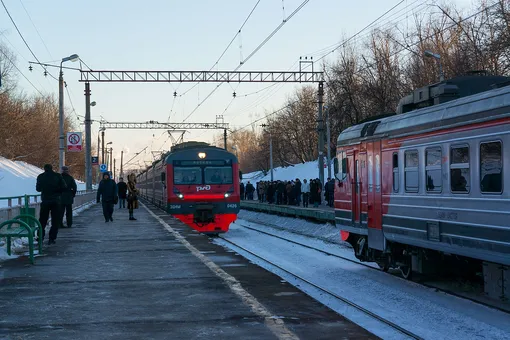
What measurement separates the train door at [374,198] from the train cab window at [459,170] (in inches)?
106

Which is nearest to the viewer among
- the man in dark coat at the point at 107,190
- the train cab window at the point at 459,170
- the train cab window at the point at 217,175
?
the train cab window at the point at 459,170

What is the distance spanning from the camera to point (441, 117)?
1037cm

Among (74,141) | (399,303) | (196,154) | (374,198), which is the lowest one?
(399,303)

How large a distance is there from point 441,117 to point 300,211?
21.6 m

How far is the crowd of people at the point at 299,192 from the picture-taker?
1479 inches

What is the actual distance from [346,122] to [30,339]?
178 ft

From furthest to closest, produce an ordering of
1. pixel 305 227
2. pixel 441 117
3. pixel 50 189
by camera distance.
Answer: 1. pixel 305 227
2. pixel 50 189
3. pixel 441 117

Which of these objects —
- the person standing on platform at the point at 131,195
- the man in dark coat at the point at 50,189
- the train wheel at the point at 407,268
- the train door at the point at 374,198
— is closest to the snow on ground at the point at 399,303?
the train wheel at the point at 407,268

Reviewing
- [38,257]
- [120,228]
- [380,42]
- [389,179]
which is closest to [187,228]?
[120,228]

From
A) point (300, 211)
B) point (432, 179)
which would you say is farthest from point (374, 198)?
point (300, 211)

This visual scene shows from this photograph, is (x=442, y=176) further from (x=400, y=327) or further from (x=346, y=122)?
(x=346, y=122)

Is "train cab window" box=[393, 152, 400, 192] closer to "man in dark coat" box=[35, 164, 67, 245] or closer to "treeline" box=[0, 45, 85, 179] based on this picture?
"man in dark coat" box=[35, 164, 67, 245]

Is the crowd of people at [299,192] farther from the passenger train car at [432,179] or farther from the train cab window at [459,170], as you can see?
the train cab window at [459,170]

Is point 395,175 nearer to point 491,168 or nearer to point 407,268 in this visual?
point 407,268
